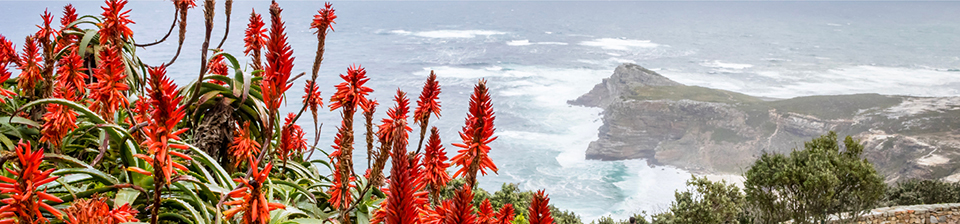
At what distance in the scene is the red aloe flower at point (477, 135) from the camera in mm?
1041

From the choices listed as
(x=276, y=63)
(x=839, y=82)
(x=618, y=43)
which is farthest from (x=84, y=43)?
(x=618, y=43)

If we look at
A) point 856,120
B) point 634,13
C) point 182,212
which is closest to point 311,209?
point 182,212

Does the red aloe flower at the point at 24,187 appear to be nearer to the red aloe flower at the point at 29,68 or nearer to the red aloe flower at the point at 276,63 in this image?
the red aloe flower at the point at 276,63

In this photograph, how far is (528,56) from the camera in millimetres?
76625

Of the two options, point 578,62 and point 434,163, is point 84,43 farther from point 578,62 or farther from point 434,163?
point 578,62

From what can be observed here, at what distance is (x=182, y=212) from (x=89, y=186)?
290mm

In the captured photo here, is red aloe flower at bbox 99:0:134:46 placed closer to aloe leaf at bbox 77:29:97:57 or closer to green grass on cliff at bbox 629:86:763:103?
aloe leaf at bbox 77:29:97:57

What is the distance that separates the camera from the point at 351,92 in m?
1.44

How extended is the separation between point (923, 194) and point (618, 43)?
83.8 meters

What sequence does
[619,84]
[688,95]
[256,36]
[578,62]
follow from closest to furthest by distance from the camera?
1. [256,36]
2. [688,95]
3. [619,84]
4. [578,62]

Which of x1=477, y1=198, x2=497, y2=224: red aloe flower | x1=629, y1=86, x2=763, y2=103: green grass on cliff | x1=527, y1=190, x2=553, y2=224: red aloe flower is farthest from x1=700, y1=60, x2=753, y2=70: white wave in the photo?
x1=527, y1=190, x2=553, y2=224: red aloe flower

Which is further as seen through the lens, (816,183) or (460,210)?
(816,183)

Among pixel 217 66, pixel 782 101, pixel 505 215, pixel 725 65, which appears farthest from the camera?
pixel 725 65

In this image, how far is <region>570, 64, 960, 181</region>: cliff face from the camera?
4866cm
